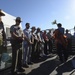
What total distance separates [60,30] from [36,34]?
1.66 metres

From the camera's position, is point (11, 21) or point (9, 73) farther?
point (11, 21)

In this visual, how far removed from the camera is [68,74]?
7516mm

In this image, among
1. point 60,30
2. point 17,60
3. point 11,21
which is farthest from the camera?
point 11,21

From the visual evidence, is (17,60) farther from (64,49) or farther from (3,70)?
(64,49)

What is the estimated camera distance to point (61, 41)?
34.6ft

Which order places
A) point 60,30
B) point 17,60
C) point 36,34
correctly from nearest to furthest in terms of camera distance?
1. point 17,60
2. point 60,30
3. point 36,34

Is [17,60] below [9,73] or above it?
above

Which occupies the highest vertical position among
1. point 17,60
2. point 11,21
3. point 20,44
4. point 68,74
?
point 11,21

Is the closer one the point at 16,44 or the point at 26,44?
the point at 16,44

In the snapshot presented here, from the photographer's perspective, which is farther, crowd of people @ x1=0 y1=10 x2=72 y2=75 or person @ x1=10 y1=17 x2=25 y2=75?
crowd of people @ x1=0 y1=10 x2=72 y2=75

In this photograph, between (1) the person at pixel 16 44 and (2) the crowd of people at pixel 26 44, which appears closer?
(1) the person at pixel 16 44

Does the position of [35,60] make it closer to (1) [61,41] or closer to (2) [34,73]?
(1) [61,41]

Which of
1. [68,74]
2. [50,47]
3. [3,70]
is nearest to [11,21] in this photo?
[50,47]

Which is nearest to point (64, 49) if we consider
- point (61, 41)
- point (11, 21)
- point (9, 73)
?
point (61, 41)
